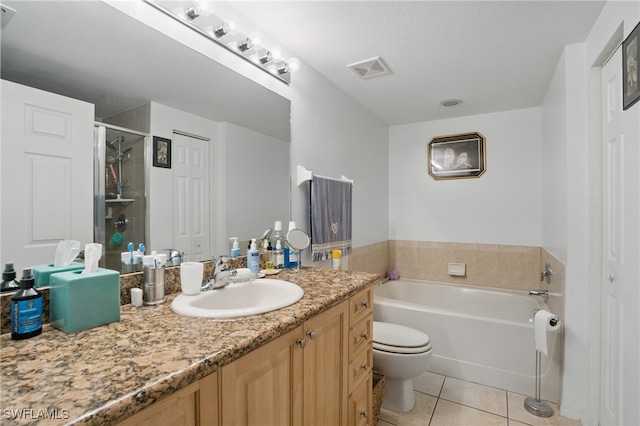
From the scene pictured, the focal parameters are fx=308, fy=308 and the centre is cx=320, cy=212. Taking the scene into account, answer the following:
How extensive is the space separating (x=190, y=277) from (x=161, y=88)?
0.78m

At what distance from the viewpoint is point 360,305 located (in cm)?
148

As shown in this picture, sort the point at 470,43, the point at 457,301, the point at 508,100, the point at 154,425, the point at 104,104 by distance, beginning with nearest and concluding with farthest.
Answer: the point at 154,425 < the point at 104,104 < the point at 470,43 < the point at 508,100 < the point at 457,301

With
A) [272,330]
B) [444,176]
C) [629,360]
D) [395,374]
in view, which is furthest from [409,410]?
[444,176]

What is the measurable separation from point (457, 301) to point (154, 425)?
306 cm

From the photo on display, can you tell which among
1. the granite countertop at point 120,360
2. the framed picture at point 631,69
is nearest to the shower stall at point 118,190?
the granite countertop at point 120,360

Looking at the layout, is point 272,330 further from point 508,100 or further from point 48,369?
point 508,100

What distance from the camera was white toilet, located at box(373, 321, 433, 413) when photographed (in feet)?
6.05

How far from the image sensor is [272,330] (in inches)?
34.9

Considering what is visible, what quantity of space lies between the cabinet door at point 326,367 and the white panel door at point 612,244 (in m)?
1.26

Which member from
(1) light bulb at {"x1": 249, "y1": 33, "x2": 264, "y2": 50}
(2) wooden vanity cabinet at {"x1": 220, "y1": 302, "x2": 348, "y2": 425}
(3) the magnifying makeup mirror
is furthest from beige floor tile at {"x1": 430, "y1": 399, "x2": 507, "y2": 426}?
(1) light bulb at {"x1": 249, "y1": 33, "x2": 264, "y2": 50}

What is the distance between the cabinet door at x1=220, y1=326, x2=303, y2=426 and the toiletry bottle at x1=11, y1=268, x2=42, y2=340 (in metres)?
→ 0.54

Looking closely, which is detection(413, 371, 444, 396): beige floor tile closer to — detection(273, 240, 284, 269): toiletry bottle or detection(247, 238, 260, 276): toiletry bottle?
detection(273, 240, 284, 269): toiletry bottle

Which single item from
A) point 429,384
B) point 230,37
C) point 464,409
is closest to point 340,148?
point 230,37

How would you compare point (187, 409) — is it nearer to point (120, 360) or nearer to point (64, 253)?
point (120, 360)
